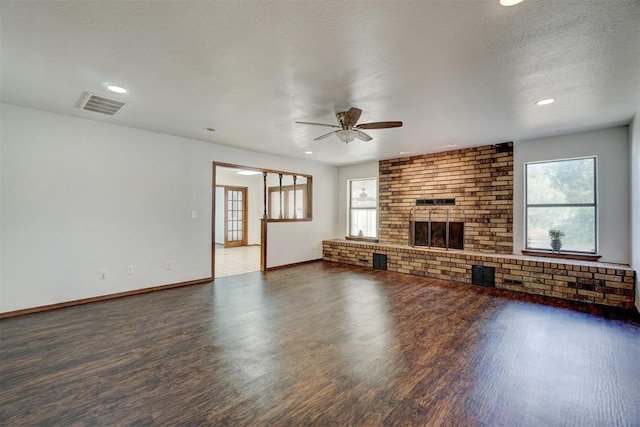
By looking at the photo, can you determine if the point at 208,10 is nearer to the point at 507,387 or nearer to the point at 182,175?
the point at 507,387

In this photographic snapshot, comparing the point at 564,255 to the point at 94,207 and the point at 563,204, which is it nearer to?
the point at 563,204

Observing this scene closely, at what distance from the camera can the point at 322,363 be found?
2.47 meters

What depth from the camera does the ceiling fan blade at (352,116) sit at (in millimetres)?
3255

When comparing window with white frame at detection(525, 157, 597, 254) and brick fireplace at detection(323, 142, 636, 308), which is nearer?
brick fireplace at detection(323, 142, 636, 308)

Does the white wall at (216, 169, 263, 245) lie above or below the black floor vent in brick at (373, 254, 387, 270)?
above

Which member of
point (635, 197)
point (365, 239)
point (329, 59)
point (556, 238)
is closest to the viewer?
point (329, 59)

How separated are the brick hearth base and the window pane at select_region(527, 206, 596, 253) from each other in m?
0.42

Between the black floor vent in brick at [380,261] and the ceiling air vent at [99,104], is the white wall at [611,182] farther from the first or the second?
the ceiling air vent at [99,104]

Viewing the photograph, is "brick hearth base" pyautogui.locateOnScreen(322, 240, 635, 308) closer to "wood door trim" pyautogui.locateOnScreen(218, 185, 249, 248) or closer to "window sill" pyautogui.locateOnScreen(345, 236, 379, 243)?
"window sill" pyautogui.locateOnScreen(345, 236, 379, 243)

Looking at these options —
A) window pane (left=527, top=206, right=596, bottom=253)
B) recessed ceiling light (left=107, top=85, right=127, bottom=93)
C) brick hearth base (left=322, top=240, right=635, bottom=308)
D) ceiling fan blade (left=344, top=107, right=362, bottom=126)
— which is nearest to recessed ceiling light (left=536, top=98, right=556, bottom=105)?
ceiling fan blade (left=344, top=107, right=362, bottom=126)

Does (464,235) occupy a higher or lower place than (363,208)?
lower

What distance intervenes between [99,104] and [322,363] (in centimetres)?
380

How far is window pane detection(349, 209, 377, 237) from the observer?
7469 millimetres

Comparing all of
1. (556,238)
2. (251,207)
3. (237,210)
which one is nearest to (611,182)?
(556,238)
